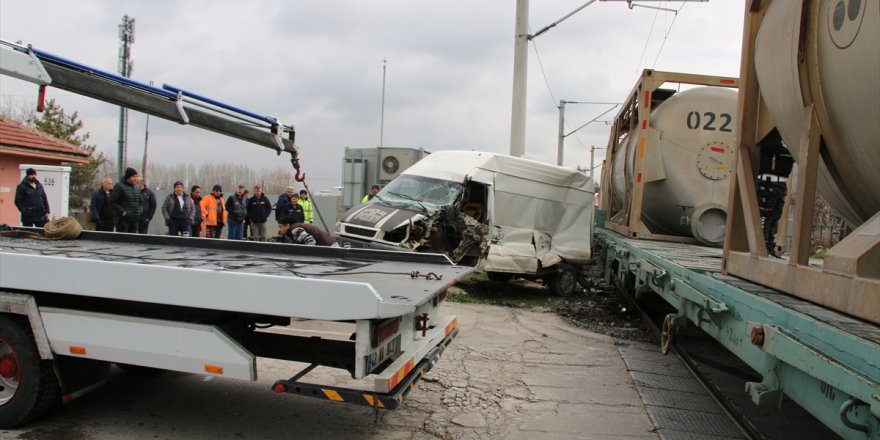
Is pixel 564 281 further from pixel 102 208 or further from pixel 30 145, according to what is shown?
pixel 30 145

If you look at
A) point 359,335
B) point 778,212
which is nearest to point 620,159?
point 778,212

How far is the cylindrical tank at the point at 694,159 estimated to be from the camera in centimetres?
830

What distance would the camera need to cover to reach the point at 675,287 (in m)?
4.77

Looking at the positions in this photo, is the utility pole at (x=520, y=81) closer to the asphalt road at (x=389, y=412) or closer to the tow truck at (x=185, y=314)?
the asphalt road at (x=389, y=412)

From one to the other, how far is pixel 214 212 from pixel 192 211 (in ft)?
3.97

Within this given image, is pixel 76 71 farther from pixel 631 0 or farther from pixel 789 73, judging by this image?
pixel 631 0

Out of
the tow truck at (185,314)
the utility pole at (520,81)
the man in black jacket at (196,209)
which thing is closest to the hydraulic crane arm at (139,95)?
the tow truck at (185,314)

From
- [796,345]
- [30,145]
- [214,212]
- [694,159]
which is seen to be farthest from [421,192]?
[30,145]

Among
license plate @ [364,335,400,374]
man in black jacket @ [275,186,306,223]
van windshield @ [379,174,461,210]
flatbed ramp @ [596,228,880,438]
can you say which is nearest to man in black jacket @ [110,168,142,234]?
man in black jacket @ [275,186,306,223]

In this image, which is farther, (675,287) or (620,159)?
(620,159)

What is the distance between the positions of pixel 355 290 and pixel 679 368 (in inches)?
188

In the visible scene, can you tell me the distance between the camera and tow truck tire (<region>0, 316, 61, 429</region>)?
3994 mm

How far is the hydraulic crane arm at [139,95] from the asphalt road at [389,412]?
2342mm

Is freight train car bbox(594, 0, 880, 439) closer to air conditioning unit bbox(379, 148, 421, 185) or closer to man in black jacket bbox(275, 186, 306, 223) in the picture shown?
man in black jacket bbox(275, 186, 306, 223)
